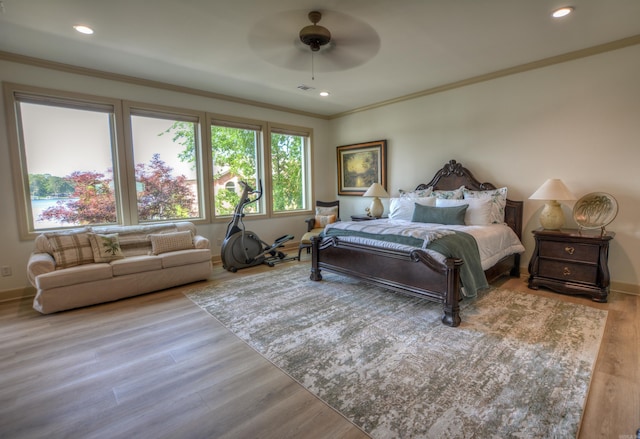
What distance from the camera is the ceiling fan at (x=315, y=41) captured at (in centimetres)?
276

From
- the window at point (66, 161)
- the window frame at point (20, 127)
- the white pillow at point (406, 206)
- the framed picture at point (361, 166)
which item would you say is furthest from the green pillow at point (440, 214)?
the window frame at point (20, 127)

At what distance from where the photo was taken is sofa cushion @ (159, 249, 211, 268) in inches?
153

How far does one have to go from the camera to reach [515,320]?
2867 mm

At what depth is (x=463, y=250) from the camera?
3025 millimetres

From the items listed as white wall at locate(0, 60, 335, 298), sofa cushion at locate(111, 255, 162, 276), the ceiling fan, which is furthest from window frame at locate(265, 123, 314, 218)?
sofa cushion at locate(111, 255, 162, 276)

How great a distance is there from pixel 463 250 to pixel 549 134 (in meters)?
2.21

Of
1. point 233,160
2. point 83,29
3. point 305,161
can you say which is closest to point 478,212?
point 305,161

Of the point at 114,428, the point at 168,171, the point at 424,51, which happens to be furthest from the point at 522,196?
the point at 168,171

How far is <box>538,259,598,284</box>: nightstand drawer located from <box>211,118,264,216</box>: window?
4.20 metres

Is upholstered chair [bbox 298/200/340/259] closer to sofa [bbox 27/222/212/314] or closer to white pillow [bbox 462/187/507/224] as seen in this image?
sofa [bbox 27/222/212/314]

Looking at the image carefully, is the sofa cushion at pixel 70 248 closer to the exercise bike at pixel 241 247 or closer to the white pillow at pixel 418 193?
the exercise bike at pixel 241 247

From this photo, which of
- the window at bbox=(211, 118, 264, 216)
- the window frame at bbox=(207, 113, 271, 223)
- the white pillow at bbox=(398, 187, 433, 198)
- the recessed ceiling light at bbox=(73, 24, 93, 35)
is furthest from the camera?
the window at bbox=(211, 118, 264, 216)

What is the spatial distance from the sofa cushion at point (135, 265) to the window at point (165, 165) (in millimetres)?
1040

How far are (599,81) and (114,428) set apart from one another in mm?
5432
